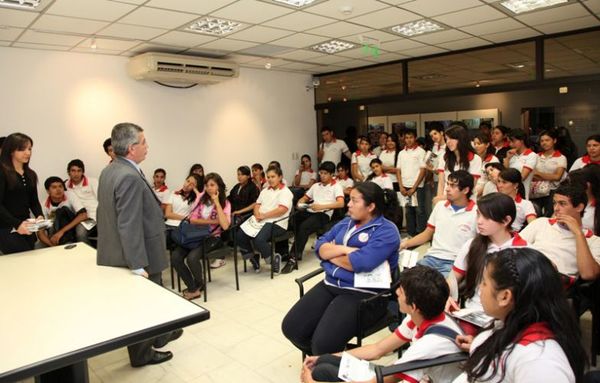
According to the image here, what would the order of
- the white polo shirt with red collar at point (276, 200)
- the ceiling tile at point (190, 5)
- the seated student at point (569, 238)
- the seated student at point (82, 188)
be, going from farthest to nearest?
the seated student at point (82, 188), the white polo shirt with red collar at point (276, 200), the ceiling tile at point (190, 5), the seated student at point (569, 238)

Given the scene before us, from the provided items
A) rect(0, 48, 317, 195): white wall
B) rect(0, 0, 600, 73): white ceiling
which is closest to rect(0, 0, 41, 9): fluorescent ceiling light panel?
rect(0, 0, 600, 73): white ceiling

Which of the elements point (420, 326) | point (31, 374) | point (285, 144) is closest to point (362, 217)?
point (420, 326)

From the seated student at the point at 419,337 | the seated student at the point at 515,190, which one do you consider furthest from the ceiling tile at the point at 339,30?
the seated student at the point at 419,337

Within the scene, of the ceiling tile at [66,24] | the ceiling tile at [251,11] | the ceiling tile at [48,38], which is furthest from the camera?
the ceiling tile at [48,38]

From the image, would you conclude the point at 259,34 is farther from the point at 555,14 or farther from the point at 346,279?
the point at 346,279

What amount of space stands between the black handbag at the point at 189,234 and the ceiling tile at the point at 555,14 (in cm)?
401

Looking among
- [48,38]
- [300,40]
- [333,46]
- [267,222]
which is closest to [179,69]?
[48,38]

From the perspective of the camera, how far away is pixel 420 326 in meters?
1.74

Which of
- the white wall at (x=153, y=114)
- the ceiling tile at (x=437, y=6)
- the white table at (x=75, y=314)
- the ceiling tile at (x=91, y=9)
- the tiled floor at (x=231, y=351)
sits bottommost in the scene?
the tiled floor at (x=231, y=351)

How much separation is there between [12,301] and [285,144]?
588 centimetres

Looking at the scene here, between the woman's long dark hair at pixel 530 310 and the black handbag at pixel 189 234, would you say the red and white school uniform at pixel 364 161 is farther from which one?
the woman's long dark hair at pixel 530 310

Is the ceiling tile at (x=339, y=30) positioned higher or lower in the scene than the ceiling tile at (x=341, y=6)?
higher

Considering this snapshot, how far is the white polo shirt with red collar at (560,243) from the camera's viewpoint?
250 cm

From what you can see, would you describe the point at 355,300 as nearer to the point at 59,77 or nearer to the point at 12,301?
the point at 12,301
